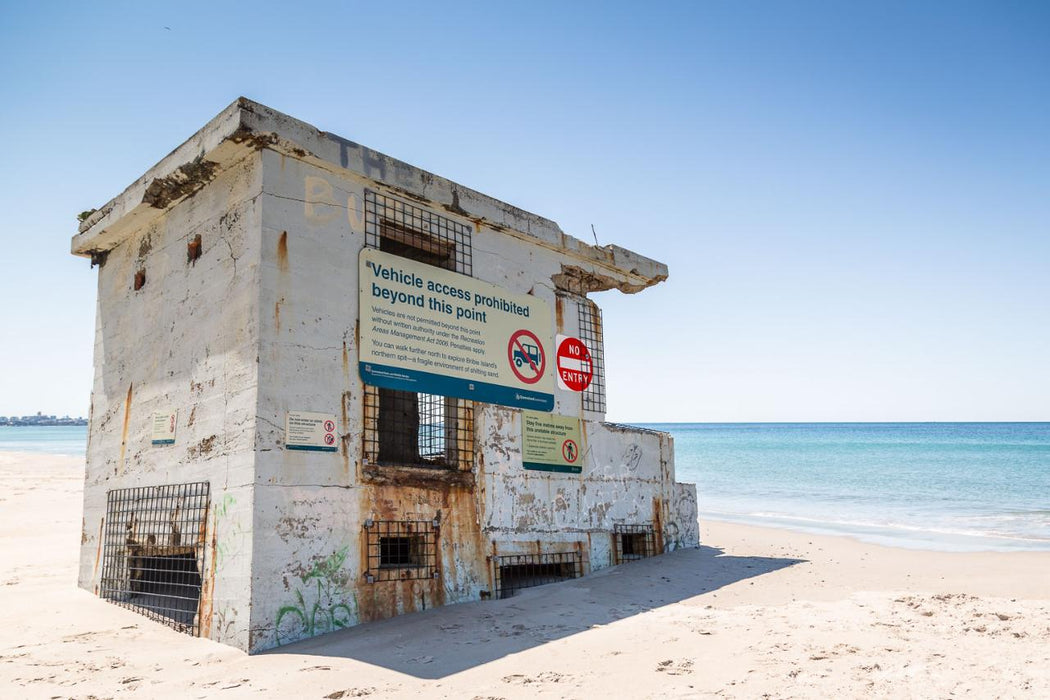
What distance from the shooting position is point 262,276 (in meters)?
5.23

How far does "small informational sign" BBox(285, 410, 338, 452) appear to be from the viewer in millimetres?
5199

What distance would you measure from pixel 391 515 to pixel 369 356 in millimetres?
1222

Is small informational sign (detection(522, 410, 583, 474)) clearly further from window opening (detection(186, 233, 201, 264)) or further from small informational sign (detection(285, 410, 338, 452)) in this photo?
window opening (detection(186, 233, 201, 264))

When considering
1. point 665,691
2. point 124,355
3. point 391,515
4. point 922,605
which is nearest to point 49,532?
point 124,355

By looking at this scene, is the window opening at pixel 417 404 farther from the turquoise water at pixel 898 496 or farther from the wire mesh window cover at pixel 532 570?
the turquoise water at pixel 898 496

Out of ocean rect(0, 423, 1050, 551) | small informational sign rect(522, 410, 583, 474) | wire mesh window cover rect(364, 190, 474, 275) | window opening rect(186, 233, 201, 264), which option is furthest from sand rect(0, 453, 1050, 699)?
ocean rect(0, 423, 1050, 551)

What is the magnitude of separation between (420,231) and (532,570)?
3271 millimetres

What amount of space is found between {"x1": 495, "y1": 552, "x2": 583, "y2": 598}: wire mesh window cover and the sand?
31cm

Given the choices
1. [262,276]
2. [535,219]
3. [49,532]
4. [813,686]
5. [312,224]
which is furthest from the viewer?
[49,532]

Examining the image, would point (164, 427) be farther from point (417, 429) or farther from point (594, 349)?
point (594, 349)

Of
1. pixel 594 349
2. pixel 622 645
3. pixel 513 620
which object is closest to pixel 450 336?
pixel 594 349

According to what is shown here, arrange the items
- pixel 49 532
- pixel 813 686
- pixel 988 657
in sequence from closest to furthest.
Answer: pixel 813 686
pixel 988 657
pixel 49 532

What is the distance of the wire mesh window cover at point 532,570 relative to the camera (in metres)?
6.53

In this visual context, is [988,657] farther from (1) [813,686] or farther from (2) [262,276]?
(2) [262,276]
